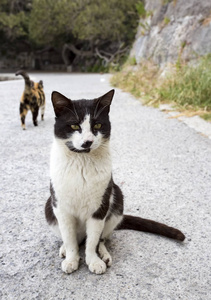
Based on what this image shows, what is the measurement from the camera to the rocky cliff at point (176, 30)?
667 centimetres

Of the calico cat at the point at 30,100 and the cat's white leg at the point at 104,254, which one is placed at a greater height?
the cat's white leg at the point at 104,254

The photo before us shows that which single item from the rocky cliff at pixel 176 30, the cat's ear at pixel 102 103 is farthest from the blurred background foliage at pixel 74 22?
the cat's ear at pixel 102 103

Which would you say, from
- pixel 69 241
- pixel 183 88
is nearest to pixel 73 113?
pixel 69 241

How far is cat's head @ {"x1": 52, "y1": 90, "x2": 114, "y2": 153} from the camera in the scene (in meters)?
1.34

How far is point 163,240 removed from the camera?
1742mm

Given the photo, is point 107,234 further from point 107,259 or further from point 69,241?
point 69,241

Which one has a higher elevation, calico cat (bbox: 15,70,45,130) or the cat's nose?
the cat's nose

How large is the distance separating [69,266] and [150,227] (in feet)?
1.81

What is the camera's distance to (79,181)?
1.39 metres

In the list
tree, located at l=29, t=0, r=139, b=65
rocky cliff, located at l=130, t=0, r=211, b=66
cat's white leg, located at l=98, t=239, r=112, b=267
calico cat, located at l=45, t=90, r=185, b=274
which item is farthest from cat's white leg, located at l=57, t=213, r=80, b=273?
tree, located at l=29, t=0, r=139, b=65

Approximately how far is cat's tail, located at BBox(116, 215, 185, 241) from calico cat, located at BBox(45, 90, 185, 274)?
1.10ft

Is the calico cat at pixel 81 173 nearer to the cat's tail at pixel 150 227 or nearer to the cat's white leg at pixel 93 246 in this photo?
the cat's white leg at pixel 93 246

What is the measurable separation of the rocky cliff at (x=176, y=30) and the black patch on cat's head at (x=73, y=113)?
210 inches

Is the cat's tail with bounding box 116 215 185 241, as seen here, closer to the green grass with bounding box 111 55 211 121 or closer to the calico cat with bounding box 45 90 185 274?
the calico cat with bounding box 45 90 185 274
